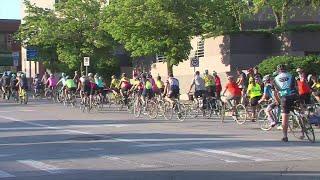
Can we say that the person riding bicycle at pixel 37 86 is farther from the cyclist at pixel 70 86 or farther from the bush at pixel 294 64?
the bush at pixel 294 64

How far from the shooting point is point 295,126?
1708cm

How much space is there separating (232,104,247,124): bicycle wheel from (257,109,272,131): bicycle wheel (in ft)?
2.64

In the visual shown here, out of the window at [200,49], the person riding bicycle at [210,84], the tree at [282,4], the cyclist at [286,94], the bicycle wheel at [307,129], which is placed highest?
the tree at [282,4]

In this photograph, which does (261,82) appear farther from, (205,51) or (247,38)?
(205,51)

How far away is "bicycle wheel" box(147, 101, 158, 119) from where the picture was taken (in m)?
24.8

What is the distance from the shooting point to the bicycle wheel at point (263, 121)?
1927 centimetres

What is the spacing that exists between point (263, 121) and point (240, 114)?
194 cm

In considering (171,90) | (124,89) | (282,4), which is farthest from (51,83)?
(171,90)

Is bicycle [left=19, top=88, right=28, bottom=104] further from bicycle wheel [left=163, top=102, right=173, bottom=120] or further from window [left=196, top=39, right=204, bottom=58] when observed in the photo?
bicycle wheel [left=163, top=102, right=173, bottom=120]

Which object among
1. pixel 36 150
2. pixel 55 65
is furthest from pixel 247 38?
pixel 36 150

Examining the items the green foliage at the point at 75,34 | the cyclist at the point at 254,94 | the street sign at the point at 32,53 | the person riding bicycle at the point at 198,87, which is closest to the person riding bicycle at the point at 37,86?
the green foliage at the point at 75,34

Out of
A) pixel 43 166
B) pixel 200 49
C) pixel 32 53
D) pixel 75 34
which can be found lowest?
pixel 43 166

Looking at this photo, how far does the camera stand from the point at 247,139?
1670 cm

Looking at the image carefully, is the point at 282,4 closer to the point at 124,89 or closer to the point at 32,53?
the point at 124,89
